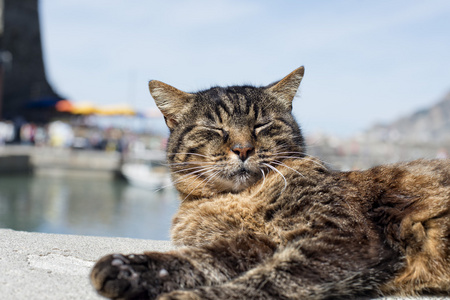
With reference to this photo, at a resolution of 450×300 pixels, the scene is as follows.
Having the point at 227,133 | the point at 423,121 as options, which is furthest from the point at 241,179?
the point at 423,121

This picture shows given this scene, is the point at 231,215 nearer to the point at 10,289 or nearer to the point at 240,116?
the point at 240,116

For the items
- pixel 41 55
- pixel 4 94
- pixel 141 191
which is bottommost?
pixel 141 191

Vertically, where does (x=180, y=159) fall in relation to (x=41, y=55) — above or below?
below

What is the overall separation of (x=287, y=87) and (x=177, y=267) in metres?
1.57

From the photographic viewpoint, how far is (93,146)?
26500mm

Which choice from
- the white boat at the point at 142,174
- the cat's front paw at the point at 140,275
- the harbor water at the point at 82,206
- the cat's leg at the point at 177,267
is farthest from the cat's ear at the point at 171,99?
the white boat at the point at 142,174

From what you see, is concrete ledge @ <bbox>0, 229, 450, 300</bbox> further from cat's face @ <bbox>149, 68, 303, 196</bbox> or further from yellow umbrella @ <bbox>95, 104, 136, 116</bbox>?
yellow umbrella @ <bbox>95, 104, 136, 116</bbox>

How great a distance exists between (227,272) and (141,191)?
18.0 metres

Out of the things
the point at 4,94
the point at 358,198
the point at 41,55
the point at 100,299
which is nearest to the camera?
the point at 100,299

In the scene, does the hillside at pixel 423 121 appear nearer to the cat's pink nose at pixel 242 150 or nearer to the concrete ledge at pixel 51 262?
the concrete ledge at pixel 51 262

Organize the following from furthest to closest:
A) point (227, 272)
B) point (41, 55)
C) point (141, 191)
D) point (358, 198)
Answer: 1. point (41, 55)
2. point (141, 191)
3. point (358, 198)
4. point (227, 272)

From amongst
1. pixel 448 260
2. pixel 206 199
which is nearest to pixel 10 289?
pixel 206 199

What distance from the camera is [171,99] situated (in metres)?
2.93

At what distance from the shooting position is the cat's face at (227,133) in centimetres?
248
